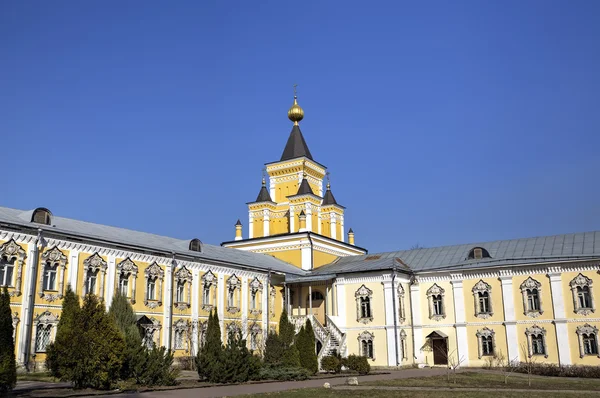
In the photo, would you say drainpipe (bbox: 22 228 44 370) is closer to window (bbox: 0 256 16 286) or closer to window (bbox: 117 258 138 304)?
window (bbox: 0 256 16 286)

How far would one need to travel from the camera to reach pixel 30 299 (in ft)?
82.0

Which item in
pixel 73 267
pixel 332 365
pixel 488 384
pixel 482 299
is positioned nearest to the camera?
pixel 488 384

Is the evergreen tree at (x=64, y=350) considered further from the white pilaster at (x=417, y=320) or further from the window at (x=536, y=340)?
the window at (x=536, y=340)

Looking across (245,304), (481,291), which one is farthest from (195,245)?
(481,291)

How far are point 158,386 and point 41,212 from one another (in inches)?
467

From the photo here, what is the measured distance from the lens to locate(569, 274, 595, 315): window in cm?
3127

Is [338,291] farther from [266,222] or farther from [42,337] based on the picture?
[42,337]

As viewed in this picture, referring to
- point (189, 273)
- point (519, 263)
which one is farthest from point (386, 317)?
point (189, 273)

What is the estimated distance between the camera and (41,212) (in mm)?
27391

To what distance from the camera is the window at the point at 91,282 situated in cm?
2764

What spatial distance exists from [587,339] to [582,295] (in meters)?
2.26

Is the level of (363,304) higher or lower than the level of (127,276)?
lower

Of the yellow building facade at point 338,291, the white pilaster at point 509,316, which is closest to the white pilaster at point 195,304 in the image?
the yellow building facade at point 338,291

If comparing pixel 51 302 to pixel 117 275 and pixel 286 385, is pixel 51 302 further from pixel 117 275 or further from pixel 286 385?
pixel 286 385
